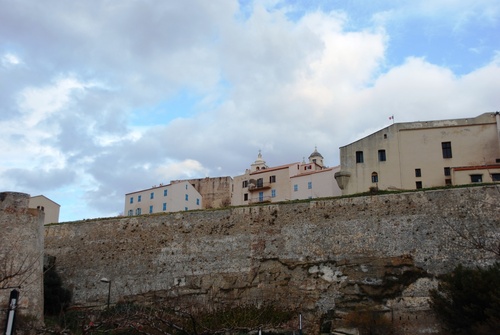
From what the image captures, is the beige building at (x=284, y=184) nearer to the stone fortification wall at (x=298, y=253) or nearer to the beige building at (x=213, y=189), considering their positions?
Result: the beige building at (x=213, y=189)

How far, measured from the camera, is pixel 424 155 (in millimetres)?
35750

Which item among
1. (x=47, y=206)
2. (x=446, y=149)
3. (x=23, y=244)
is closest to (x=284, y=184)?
(x=446, y=149)

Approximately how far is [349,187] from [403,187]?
350 centimetres

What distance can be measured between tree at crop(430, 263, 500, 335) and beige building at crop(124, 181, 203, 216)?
36.6 meters

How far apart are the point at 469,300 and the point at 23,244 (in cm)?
2034

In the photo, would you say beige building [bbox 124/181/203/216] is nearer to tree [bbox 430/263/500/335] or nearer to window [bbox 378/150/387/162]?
window [bbox 378/150/387/162]

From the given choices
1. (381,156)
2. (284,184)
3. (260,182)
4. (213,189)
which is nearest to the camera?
(381,156)

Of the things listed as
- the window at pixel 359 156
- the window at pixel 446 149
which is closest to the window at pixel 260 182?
the window at pixel 359 156

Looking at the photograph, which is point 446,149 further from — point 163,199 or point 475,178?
point 163,199

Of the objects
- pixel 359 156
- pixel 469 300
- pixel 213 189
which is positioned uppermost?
pixel 213 189

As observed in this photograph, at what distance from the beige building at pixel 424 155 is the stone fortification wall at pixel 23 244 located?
19.5 m

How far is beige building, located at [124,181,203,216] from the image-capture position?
58219mm

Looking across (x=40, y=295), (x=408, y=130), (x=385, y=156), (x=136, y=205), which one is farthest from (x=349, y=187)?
(x=136, y=205)

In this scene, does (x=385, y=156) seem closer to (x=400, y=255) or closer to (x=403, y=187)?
(x=403, y=187)
